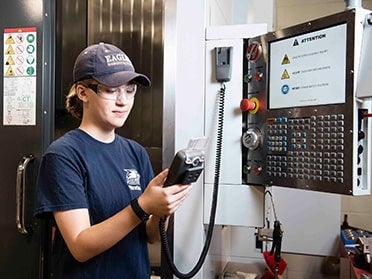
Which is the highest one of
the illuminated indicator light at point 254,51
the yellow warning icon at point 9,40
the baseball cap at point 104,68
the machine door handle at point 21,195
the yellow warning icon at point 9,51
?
the yellow warning icon at point 9,40

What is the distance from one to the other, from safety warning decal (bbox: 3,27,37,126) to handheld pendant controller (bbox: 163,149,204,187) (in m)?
0.98

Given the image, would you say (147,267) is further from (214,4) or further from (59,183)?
(214,4)

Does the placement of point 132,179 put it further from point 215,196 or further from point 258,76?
point 258,76

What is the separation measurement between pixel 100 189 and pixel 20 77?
0.89m

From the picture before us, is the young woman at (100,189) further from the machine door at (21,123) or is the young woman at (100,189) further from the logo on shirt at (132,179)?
the machine door at (21,123)

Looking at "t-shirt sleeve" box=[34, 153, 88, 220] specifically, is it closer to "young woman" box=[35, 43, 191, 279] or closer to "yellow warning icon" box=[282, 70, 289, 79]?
"young woman" box=[35, 43, 191, 279]

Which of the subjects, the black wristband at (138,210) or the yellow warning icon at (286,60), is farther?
the yellow warning icon at (286,60)

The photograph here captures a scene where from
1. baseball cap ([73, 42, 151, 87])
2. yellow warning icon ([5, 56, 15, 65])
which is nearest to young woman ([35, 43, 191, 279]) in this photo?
baseball cap ([73, 42, 151, 87])

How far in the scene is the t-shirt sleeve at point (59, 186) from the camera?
2.99 ft

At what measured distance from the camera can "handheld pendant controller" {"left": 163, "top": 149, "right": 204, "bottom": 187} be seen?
0.85 metres

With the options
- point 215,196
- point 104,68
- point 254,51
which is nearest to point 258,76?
point 254,51

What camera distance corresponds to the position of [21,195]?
1543 mm

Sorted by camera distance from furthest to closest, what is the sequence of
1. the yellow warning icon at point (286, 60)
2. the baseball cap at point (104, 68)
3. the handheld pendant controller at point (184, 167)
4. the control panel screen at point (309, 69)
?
the yellow warning icon at point (286, 60)
the control panel screen at point (309, 69)
the baseball cap at point (104, 68)
the handheld pendant controller at point (184, 167)

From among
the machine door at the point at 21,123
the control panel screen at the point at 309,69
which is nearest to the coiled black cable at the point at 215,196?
the control panel screen at the point at 309,69
